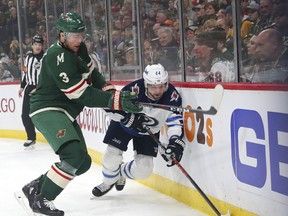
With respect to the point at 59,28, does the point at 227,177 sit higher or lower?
lower

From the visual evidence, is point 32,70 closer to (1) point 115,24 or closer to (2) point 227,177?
(1) point 115,24

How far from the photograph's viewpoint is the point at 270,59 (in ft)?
9.70

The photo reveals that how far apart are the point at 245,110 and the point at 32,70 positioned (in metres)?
3.58


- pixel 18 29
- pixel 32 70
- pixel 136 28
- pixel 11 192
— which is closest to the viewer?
pixel 11 192

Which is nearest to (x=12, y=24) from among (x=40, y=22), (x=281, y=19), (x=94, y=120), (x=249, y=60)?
(x=40, y=22)

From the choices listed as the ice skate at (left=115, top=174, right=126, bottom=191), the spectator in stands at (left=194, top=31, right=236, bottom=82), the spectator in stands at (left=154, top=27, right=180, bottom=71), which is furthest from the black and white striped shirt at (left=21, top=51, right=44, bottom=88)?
the spectator in stands at (left=194, top=31, right=236, bottom=82)

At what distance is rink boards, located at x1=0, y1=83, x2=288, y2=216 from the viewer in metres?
2.72

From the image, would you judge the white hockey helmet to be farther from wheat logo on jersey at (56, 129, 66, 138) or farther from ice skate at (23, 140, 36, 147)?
ice skate at (23, 140, 36, 147)

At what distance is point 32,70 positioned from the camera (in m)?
6.14

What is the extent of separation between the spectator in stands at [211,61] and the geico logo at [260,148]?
44 centimetres

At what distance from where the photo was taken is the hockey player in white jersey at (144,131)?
3.47 metres

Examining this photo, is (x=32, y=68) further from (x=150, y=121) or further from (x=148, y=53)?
(x=150, y=121)

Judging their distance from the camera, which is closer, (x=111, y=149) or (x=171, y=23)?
(x=111, y=149)

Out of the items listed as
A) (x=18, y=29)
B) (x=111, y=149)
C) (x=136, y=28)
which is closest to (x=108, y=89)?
(x=111, y=149)
